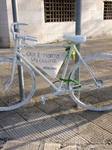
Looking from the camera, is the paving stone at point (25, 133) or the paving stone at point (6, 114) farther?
the paving stone at point (6, 114)

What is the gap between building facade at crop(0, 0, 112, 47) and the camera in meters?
7.52

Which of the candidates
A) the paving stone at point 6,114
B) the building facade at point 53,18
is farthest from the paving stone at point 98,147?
the building facade at point 53,18

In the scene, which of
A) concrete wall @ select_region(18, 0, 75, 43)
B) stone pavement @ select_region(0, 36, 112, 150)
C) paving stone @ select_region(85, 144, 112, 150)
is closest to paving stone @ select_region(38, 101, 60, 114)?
stone pavement @ select_region(0, 36, 112, 150)

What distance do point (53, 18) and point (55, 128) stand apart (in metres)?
7.09

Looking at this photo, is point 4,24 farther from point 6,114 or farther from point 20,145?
point 20,145

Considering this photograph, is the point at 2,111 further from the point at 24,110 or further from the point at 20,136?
the point at 20,136

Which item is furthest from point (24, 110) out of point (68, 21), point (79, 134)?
point (68, 21)

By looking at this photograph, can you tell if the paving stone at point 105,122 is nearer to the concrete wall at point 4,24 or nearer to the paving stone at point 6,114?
the paving stone at point 6,114

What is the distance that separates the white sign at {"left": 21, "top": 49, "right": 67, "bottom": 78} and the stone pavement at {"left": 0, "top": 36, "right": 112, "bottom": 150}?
0.66 meters

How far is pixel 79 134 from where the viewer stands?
92.8 inches

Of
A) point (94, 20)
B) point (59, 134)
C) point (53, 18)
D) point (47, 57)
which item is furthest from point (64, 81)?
point (94, 20)

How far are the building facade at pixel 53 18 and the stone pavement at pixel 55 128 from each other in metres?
5.08

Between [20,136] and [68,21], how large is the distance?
25.8 feet

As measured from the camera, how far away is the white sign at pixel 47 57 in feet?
8.46
